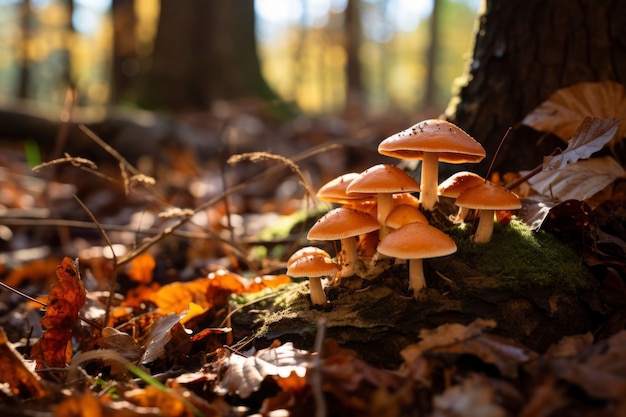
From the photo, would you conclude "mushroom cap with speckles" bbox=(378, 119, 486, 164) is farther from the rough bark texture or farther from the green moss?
the rough bark texture

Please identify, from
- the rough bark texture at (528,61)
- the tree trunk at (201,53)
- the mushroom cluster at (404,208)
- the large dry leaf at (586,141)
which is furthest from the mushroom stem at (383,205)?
the tree trunk at (201,53)

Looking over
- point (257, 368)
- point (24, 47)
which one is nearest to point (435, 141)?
point (257, 368)

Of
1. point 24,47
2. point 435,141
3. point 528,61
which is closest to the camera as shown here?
point 435,141

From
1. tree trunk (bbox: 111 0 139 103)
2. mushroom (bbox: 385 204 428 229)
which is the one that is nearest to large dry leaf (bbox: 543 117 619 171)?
mushroom (bbox: 385 204 428 229)

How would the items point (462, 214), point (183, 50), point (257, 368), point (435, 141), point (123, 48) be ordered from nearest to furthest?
point (257, 368) < point (435, 141) < point (462, 214) < point (183, 50) < point (123, 48)

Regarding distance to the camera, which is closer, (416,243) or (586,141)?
(416,243)

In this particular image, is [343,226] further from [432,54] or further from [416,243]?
[432,54]

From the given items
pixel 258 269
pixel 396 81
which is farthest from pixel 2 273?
pixel 396 81
